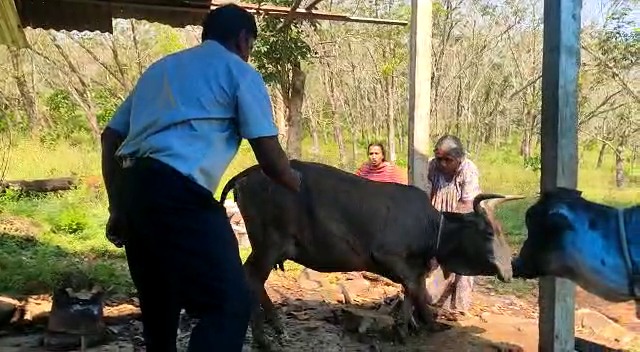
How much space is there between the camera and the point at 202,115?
10.0ft

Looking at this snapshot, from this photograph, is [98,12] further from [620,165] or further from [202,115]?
[620,165]

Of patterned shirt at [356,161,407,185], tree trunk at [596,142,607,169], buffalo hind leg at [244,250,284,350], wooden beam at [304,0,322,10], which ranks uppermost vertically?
wooden beam at [304,0,322,10]

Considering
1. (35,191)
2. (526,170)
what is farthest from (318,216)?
(526,170)

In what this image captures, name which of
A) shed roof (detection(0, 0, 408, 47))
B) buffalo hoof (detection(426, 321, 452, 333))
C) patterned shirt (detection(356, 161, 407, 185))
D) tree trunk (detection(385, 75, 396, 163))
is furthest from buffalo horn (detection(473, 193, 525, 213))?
tree trunk (detection(385, 75, 396, 163))

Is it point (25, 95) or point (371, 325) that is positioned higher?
point (25, 95)

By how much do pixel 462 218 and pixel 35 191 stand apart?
9487 millimetres

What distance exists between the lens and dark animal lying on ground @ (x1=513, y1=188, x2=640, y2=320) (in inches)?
75.0

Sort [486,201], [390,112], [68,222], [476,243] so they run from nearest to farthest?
[486,201], [476,243], [68,222], [390,112]

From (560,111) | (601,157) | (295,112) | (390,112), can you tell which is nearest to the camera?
(560,111)

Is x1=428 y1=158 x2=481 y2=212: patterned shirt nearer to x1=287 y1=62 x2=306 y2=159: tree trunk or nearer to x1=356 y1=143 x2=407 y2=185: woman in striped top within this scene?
x1=356 y1=143 x2=407 y2=185: woman in striped top

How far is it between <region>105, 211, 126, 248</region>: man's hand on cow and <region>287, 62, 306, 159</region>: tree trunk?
32.0ft

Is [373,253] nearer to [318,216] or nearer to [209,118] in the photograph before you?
[318,216]

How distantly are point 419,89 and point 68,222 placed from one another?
21.8 ft

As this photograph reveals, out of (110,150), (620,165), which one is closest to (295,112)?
(110,150)
